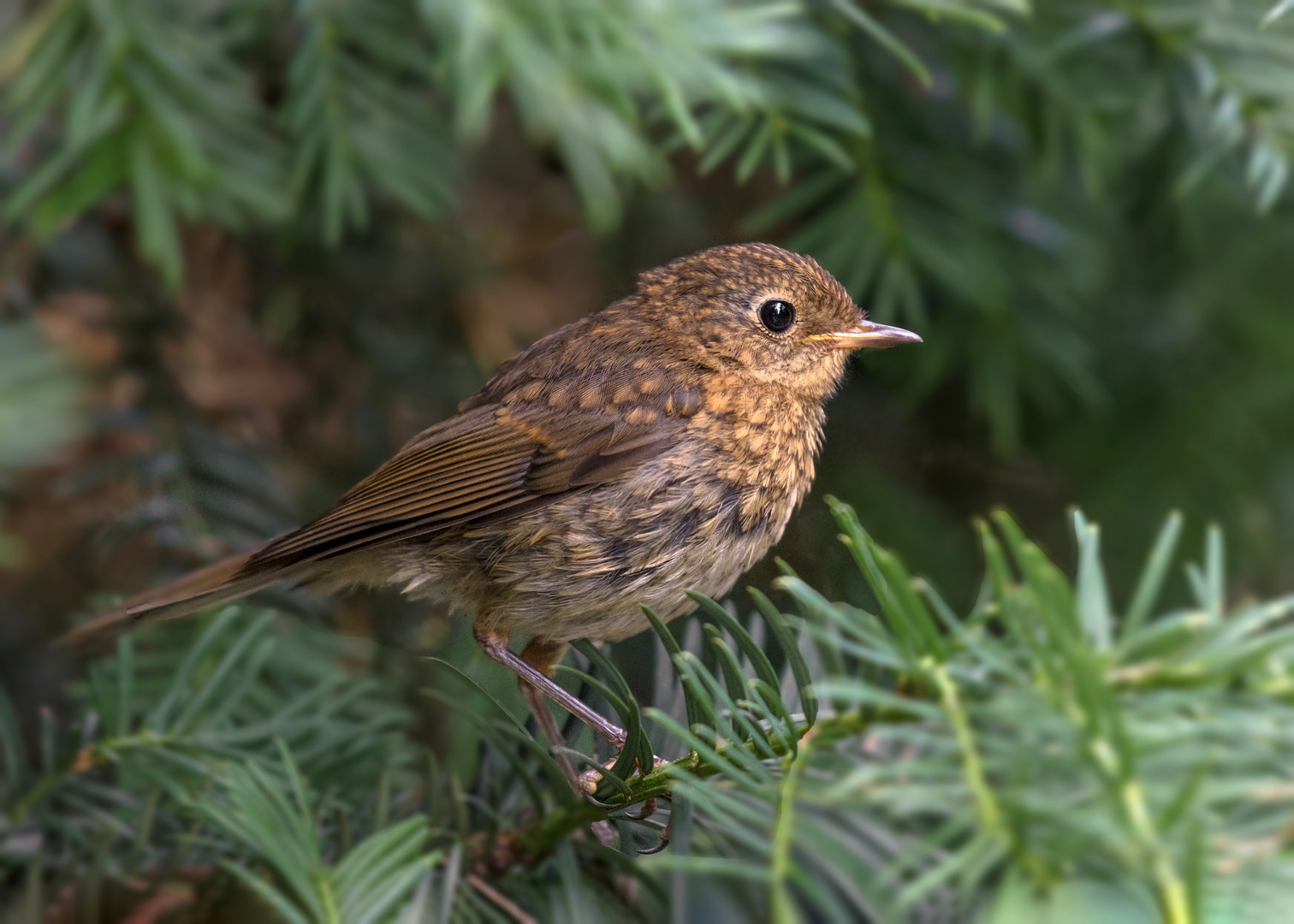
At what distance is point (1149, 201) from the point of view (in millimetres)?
1942

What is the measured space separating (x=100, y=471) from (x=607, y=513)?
826 mm

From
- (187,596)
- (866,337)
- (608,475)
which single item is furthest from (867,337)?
(187,596)

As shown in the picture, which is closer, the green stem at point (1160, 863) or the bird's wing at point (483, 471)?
the green stem at point (1160, 863)

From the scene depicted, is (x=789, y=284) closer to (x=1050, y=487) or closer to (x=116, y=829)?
(x=1050, y=487)

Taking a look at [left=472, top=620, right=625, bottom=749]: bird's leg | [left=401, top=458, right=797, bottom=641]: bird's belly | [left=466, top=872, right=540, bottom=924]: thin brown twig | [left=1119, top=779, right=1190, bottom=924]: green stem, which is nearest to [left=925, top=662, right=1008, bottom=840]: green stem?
[left=1119, top=779, right=1190, bottom=924]: green stem

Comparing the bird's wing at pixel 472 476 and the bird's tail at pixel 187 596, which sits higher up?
the bird's wing at pixel 472 476

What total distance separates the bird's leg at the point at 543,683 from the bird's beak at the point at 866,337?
0.52 metres

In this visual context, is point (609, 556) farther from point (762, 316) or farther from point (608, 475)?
point (762, 316)

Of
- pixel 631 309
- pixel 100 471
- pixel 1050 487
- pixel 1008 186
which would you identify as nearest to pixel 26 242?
pixel 100 471

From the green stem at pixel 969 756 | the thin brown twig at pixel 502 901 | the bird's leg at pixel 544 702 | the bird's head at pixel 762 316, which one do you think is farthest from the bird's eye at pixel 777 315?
the green stem at pixel 969 756

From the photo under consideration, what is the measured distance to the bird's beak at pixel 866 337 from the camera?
55.6 inches

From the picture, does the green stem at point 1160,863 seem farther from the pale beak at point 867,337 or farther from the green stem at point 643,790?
the pale beak at point 867,337

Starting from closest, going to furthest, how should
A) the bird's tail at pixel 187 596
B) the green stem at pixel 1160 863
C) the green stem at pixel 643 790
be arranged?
the green stem at pixel 1160 863 → the green stem at pixel 643 790 → the bird's tail at pixel 187 596

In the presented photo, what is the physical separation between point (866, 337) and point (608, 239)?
2.47ft
